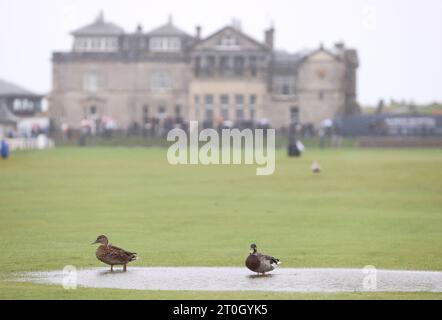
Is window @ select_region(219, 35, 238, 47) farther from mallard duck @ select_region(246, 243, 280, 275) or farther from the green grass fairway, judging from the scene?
mallard duck @ select_region(246, 243, 280, 275)

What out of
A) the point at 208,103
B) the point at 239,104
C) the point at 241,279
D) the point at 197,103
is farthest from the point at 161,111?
the point at 241,279

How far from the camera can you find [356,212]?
133 ft

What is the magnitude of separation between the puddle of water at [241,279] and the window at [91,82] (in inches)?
5231

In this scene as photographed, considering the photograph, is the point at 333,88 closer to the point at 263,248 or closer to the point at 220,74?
the point at 220,74

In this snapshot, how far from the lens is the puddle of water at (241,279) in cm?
2389

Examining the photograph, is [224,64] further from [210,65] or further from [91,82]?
[91,82]

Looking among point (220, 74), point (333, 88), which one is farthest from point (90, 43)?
point (333, 88)

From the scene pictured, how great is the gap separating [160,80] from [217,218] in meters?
123

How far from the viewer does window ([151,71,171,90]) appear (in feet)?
525

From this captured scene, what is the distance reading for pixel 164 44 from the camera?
160375 millimetres

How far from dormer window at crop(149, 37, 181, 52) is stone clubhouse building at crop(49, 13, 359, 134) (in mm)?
108

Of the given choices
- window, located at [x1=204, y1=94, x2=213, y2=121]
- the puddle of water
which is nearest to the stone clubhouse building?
window, located at [x1=204, y1=94, x2=213, y2=121]

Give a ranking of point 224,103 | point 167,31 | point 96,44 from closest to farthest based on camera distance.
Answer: point 224,103 < point 167,31 < point 96,44

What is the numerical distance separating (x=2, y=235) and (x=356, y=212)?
1140 centimetres
